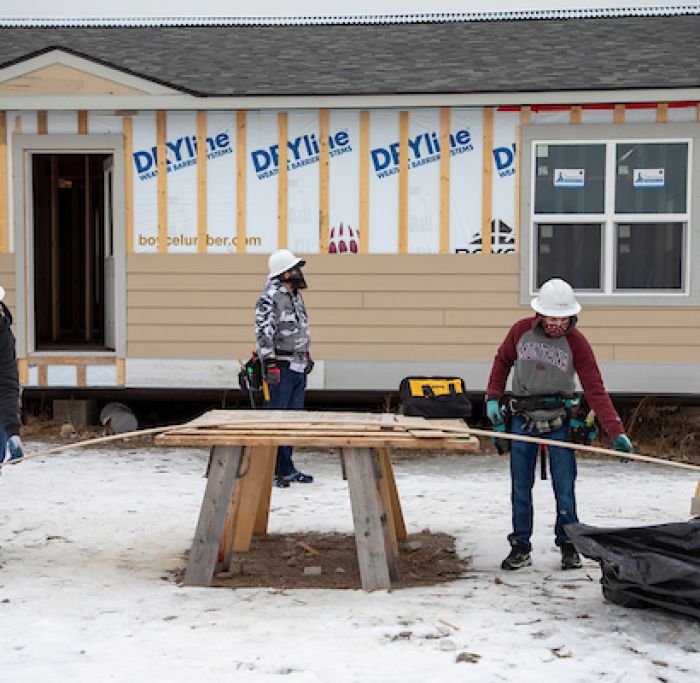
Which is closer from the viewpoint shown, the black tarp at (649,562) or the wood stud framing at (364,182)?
the black tarp at (649,562)

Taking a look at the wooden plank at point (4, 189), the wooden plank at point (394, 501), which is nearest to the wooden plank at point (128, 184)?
the wooden plank at point (4, 189)

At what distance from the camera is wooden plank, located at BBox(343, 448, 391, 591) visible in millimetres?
5621

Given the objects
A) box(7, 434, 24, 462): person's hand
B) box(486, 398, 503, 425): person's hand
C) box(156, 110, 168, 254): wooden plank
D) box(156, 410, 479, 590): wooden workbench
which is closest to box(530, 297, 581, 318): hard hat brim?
box(486, 398, 503, 425): person's hand

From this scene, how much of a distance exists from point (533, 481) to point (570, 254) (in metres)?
4.90

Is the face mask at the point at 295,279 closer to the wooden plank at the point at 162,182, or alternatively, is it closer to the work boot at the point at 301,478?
the work boot at the point at 301,478

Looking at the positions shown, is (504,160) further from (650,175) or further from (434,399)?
(434,399)

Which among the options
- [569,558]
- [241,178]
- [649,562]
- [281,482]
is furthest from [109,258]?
[649,562]

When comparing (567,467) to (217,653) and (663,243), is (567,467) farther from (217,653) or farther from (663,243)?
(663,243)

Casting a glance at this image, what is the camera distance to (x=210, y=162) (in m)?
10.7

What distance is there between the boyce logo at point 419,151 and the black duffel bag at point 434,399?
4510 millimetres

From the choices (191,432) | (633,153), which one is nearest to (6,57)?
(633,153)

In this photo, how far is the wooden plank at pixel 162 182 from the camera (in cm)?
1078

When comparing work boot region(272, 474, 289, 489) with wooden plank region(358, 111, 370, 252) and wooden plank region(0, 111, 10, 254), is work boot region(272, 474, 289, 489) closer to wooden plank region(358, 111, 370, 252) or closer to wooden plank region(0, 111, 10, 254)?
wooden plank region(358, 111, 370, 252)

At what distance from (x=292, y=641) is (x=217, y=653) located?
35cm
